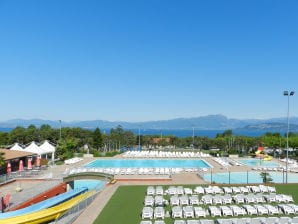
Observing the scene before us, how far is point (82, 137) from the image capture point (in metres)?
65.2

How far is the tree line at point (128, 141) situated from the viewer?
5562cm

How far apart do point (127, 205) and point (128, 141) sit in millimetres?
49772

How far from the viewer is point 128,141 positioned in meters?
68.4

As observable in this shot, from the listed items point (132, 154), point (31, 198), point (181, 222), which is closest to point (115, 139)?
point (132, 154)

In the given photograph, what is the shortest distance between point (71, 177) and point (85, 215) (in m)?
9.10

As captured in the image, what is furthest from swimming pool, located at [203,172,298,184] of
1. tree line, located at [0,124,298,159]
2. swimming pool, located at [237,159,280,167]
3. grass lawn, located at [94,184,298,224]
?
tree line, located at [0,124,298,159]

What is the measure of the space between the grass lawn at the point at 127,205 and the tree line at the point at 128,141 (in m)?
27.8

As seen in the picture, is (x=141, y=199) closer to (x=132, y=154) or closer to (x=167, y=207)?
(x=167, y=207)

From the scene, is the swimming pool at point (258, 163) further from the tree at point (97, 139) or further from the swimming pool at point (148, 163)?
the tree at point (97, 139)

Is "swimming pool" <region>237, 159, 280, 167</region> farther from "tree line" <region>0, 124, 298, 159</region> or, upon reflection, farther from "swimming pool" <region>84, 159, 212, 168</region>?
"tree line" <region>0, 124, 298, 159</region>

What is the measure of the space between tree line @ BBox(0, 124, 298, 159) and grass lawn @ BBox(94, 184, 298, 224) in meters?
27.8

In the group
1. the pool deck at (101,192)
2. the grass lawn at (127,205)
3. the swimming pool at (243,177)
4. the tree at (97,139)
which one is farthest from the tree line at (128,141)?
the grass lawn at (127,205)

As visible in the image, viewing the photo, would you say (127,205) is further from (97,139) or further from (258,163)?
(97,139)

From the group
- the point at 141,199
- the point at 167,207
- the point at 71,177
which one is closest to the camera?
the point at 167,207
